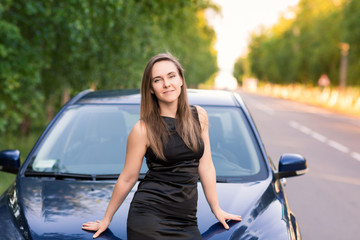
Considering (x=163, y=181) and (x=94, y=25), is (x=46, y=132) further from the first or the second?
(x=94, y=25)

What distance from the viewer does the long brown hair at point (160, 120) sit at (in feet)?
7.86

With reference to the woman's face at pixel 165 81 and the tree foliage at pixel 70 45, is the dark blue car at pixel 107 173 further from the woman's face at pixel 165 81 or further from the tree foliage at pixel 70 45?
the tree foliage at pixel 70 45

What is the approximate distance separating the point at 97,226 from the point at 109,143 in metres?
1.57

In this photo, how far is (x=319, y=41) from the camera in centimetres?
5694

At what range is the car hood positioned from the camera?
2695 mm

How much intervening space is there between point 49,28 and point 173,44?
16987 mm

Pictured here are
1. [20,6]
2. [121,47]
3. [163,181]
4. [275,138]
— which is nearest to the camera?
[163,181]

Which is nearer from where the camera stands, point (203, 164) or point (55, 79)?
point (203, 164)

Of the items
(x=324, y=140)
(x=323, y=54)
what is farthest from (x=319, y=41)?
(x=324, y=140)

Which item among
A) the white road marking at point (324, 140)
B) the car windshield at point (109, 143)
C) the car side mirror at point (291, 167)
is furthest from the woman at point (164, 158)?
the white road marking at point (324, 140)

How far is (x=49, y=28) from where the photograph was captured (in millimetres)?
9672

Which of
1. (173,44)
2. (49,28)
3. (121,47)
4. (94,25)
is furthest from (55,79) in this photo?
(173,44)

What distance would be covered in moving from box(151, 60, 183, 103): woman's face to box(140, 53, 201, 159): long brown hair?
0.06ft

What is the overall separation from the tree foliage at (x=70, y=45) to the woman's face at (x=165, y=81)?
18.8 ft
